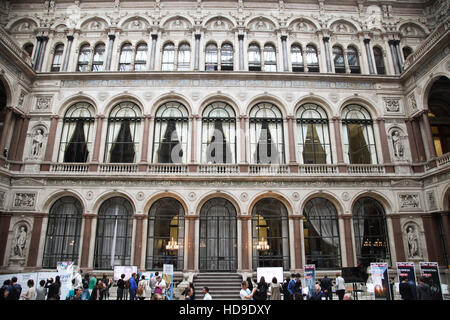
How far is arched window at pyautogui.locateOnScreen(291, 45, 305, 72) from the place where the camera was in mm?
21734

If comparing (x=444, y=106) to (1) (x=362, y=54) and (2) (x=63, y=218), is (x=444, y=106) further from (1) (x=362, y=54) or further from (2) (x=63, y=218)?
(2) (x=63, y=218)

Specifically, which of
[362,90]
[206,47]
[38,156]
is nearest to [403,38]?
[362,90]

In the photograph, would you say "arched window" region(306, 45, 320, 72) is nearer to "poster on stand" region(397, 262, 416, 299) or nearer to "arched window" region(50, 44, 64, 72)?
"poster on stand" region(397, 262, 416, 299)

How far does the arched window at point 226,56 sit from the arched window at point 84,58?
10.1m

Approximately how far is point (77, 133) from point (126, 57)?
6.85 m

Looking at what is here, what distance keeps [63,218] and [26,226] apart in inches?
86.2

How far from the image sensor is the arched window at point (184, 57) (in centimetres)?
2153

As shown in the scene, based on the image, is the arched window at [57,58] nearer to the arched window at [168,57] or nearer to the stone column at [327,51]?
the arched window at [168,57]

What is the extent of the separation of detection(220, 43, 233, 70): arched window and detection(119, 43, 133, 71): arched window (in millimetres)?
6917

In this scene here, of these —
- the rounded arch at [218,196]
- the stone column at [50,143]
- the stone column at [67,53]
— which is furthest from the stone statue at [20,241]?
the stone column at [67,53]

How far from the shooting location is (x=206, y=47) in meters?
22.0

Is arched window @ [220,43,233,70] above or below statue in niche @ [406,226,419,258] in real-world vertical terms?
above

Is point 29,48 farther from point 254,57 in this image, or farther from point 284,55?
point 284,55

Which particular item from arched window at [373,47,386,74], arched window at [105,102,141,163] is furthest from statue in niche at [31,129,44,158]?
arched window at [373,47,386,74]
